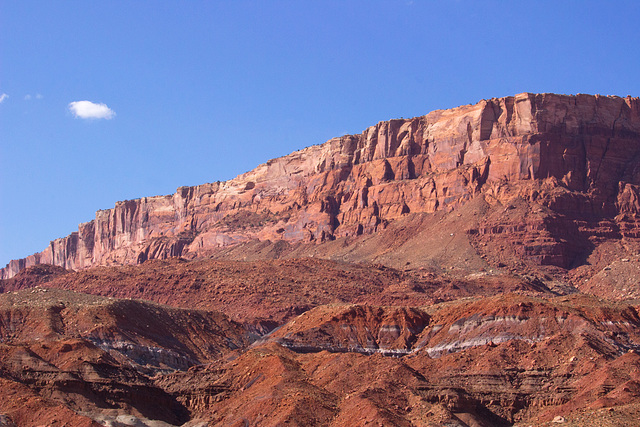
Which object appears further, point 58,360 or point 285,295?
point 285,295

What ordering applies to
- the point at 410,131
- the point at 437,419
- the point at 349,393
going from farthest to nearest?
1. the point at 410,131
2. the point at 349,393
3. the point at 437,419

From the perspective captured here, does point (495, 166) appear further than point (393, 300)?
Yes

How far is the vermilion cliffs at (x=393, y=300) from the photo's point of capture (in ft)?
207

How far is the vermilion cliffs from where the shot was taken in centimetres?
6312

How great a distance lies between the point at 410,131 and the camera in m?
173

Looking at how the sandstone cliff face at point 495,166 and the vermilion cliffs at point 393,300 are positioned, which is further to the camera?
the sandstone cliff face at point 495,166

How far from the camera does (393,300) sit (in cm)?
12369

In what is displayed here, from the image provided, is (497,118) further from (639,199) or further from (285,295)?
(285,295)

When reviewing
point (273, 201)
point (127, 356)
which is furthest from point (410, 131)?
point (127, 356)

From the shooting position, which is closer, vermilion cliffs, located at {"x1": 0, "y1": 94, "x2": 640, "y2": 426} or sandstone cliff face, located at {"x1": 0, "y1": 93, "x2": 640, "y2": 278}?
vermilion cliffs, located at {"x1": 0, "y1": 94, "x2": 640, "y2": 426}

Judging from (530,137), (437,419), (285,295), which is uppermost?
(530,137)

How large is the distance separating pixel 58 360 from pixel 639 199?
97.7m

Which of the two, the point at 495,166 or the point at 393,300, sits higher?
the point at 495,166

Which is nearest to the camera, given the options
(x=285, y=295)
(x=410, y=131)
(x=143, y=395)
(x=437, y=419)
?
(x=437, y=419)
